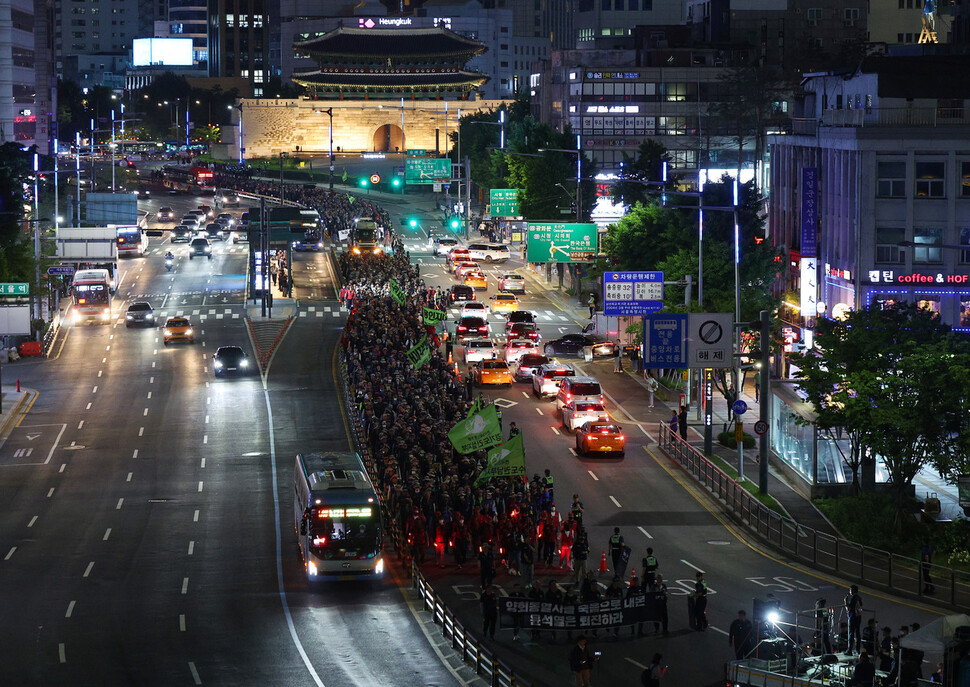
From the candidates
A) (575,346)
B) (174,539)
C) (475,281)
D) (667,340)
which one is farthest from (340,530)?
(475,281)

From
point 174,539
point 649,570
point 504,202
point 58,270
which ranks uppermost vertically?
point 504,202

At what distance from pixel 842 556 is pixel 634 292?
26.0 metres

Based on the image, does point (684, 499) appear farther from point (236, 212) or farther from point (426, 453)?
point (236, 212)

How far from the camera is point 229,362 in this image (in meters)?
69.4

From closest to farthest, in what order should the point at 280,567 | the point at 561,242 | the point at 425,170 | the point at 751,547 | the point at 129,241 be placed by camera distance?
the point at 280,567 → the point at 751,547 → the point at 561,242 → the point at 129,241 → the point at 425,170

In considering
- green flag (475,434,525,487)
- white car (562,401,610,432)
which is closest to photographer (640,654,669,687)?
green flag (475,434,525,487)

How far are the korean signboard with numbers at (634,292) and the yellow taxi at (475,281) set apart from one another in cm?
3562

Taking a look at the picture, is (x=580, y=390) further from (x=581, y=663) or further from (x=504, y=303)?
(x=504, y=303)

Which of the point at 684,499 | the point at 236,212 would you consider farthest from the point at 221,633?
the point at 236,212

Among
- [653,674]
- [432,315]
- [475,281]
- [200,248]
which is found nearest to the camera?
[653,674]

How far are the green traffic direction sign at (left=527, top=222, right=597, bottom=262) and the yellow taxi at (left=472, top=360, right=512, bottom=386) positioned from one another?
1241cm

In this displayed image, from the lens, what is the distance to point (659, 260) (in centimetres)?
8081

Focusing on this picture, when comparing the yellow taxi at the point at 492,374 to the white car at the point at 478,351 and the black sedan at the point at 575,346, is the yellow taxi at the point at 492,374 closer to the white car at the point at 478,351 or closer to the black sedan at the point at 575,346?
the white car at the point at 478,351

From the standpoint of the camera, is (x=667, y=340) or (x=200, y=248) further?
(x=200, y=248)
